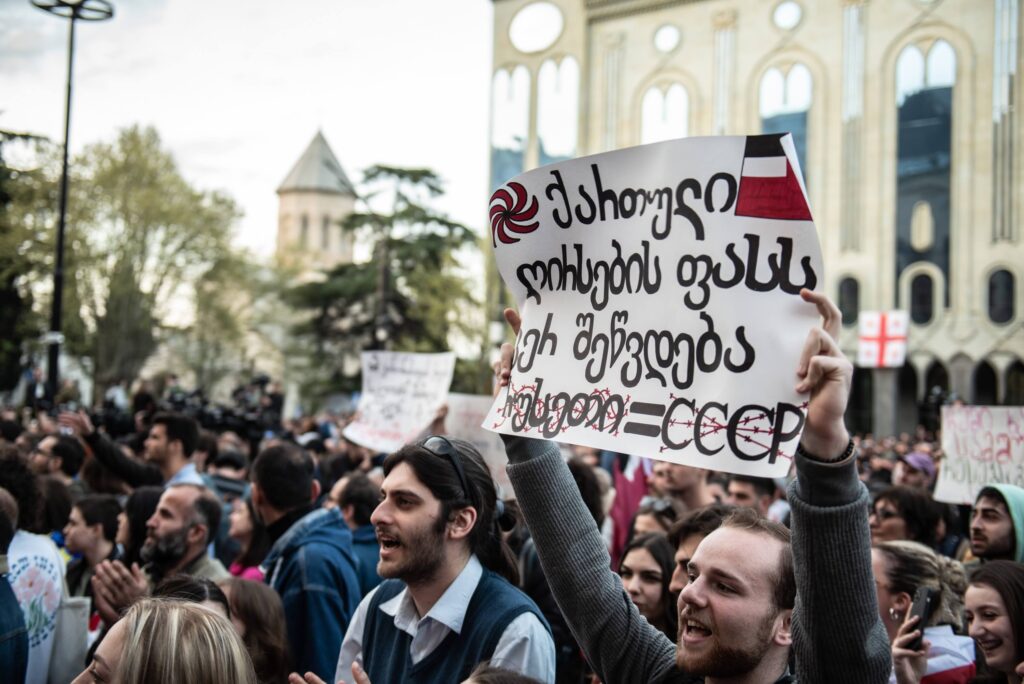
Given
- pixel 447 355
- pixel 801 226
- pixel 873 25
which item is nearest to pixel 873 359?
pixel 873 25

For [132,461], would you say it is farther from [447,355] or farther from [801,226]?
[801,226]

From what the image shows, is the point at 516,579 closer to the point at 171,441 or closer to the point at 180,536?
the point at 180,536

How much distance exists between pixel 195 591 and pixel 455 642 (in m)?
1.04

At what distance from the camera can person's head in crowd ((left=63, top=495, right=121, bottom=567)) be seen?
549 cm

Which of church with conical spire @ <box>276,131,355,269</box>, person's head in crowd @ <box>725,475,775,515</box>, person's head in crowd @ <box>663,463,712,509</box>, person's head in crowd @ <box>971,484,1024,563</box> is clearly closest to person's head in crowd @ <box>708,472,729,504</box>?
person's head in crowd @ <box>725,475,775,515</box>

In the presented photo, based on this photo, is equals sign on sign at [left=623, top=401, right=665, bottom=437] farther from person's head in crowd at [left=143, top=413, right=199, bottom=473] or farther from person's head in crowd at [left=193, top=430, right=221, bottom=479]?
person's head in crowd at [left=193, top=430, right=221, bottom=479]

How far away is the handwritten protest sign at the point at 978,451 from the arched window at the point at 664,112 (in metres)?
34.3

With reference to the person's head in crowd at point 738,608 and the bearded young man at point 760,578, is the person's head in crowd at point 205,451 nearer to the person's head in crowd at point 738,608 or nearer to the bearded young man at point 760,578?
the bearded young man at point 760,578

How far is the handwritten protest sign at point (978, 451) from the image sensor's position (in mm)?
6801

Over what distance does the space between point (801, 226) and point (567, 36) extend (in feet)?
143

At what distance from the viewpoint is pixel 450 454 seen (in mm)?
3438

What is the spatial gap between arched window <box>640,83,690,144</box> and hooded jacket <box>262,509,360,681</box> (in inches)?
1475

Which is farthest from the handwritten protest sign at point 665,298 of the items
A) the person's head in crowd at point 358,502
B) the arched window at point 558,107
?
the arched window at point 558,107

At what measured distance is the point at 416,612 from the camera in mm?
3299
